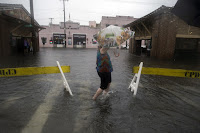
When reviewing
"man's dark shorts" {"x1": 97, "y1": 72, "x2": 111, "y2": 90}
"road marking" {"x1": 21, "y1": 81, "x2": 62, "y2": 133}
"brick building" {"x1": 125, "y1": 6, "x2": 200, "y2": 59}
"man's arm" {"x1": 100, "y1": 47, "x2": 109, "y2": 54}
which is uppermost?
"brick building" {"x1": 125, "y1": 6, "x2": 200, "y2": 59}

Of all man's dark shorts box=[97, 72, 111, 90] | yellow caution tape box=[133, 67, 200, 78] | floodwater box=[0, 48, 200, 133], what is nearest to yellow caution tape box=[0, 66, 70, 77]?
floodwater box=[0, 48, 200, 133]

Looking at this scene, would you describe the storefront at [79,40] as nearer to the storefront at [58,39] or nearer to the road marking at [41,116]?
the storefront at [58,39]

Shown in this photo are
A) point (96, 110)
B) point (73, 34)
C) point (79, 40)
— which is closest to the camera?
point (96, 110)

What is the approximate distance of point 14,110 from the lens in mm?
3088

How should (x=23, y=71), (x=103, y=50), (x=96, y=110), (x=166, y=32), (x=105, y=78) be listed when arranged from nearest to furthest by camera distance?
1. (x=96, y=110)
2. (x=103, y=50)
3. (x=105, y=78)
4. (x=23, y=71)
5. (x=166, y=32)

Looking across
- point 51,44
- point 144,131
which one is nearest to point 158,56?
point 144,131

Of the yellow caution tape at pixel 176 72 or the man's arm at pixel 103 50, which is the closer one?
the man's arm at pixel 103 50

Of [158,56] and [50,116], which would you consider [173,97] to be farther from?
[158,56]

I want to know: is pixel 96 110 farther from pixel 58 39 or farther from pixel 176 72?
pixel 58 39

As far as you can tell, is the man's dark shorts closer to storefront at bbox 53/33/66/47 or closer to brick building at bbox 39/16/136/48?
brick building at bbox 39/16/136/48

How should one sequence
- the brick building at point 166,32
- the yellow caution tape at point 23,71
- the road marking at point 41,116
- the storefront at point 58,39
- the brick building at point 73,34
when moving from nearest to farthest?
the road marking at point 41,116 → the yellow caution tape at point 23,71 → the brick building at point 166,32 → the brick building at point 73,34 → the storefront at point 58,39

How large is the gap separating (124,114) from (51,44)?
40877 millimetres

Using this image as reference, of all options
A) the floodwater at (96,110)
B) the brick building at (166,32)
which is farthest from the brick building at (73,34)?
the floodwater at (96,110)

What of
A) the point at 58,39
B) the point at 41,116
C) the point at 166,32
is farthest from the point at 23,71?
the point at 58,39
